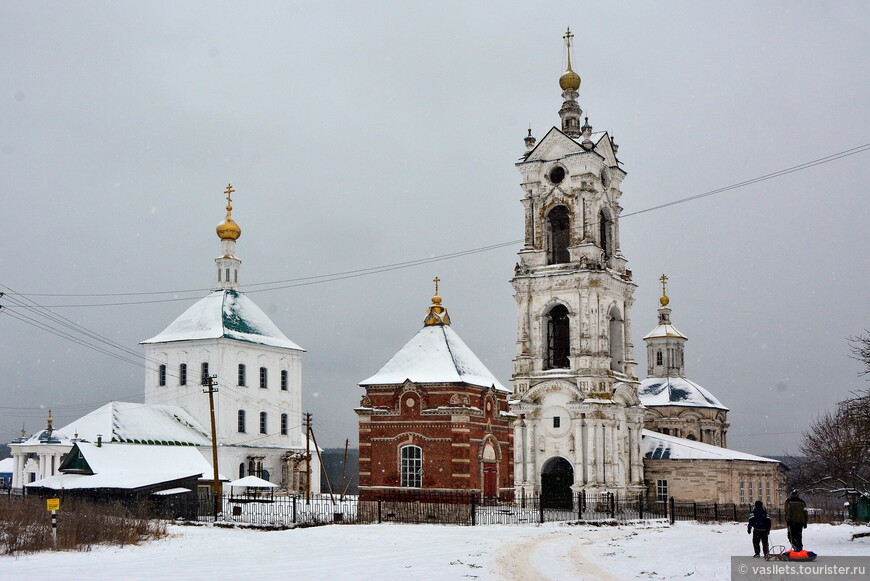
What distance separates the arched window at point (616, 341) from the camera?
A: 162 ft

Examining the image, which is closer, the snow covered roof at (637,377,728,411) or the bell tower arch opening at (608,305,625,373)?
the bell tower arch opening at (608,305,625,373)

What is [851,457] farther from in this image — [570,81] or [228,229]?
[228,229]

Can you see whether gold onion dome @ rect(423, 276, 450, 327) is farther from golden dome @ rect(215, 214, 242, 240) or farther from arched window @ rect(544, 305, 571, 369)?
golden dome @ rect(215, 214, 242, 240)

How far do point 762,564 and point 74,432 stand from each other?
41.9m

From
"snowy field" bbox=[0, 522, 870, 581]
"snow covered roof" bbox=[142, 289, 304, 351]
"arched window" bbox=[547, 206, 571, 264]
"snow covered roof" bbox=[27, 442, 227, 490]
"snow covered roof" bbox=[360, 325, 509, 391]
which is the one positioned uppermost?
"arched window" bbox=[547, 206, 571, 264]

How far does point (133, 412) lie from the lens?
185 feet

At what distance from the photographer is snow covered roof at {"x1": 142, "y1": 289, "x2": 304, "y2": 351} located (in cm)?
6266

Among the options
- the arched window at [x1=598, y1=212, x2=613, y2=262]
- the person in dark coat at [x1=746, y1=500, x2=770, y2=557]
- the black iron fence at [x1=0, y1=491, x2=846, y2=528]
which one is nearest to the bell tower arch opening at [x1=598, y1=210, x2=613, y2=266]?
the arched window at [x1=598, y1=212, x2=613, y2=262]

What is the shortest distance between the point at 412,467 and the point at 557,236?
1349 cm

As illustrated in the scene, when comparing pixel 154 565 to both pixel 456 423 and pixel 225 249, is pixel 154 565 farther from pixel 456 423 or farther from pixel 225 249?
pixel 225 249

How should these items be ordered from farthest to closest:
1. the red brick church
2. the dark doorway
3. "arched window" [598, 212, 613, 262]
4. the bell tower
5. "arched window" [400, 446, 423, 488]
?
1. the dark doorway
2. "arched window" [598, 212, 613, 262]
3. "arched window" [400, 446, 423, 488]
4. the red brick church
5. the bell tower

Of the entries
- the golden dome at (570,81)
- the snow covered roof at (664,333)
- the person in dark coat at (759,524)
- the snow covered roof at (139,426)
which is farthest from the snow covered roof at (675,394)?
the person in dark coat at (759,524)

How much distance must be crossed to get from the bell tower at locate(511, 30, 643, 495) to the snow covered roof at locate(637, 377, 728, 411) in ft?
52.4

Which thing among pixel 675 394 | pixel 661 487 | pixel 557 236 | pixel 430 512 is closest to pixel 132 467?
pixel 430 512
